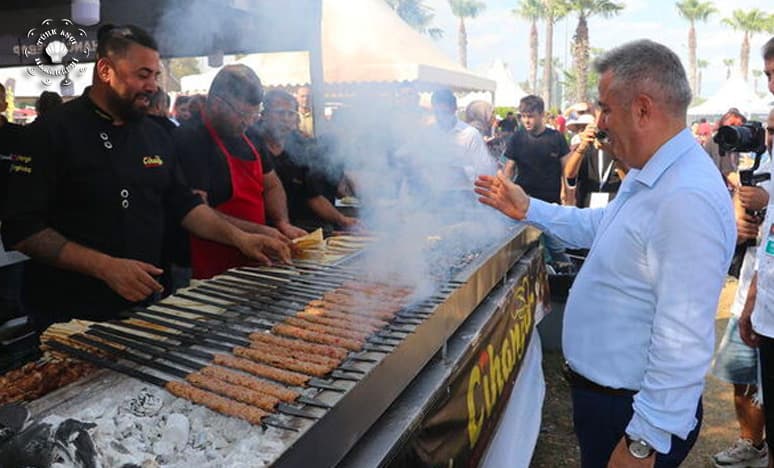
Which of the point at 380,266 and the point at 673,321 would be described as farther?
the point at 380,266

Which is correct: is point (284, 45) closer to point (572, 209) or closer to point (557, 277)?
point (557, 277)

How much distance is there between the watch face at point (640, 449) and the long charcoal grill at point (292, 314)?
736 mm

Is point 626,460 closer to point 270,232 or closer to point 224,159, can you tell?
point 270,232

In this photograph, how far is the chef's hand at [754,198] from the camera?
3287 millimetres

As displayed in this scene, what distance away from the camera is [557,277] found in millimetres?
5531

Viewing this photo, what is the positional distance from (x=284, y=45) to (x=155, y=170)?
3.08m

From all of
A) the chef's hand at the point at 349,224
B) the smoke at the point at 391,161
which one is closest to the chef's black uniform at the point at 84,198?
the smoke at the point at 391,161

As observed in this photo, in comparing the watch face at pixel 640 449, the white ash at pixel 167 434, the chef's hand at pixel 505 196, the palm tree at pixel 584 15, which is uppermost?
the palm tree at pixel 584 15

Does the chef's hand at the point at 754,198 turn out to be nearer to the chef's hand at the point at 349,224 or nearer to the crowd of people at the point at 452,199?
the crowd of people at the point at 452,199

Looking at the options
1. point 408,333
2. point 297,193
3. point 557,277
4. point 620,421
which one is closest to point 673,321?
point 620,421

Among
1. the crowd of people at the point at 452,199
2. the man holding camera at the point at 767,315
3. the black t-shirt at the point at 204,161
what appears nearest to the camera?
the crowd of people at the point at 452,199

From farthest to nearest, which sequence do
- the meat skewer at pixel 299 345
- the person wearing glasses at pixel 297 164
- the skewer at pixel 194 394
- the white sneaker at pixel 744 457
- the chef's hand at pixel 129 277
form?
the person wearing glasses at pixel 297 164 < the white sneaker at pixel 744 457 < the chef's hand at pixel 129 277 < the meat skewer at pixel 299 345 < the skewer at pixel 194 394

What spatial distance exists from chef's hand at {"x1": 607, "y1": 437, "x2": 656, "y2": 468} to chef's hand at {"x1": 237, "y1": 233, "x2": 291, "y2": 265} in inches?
74.1

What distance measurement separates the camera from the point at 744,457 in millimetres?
3805
